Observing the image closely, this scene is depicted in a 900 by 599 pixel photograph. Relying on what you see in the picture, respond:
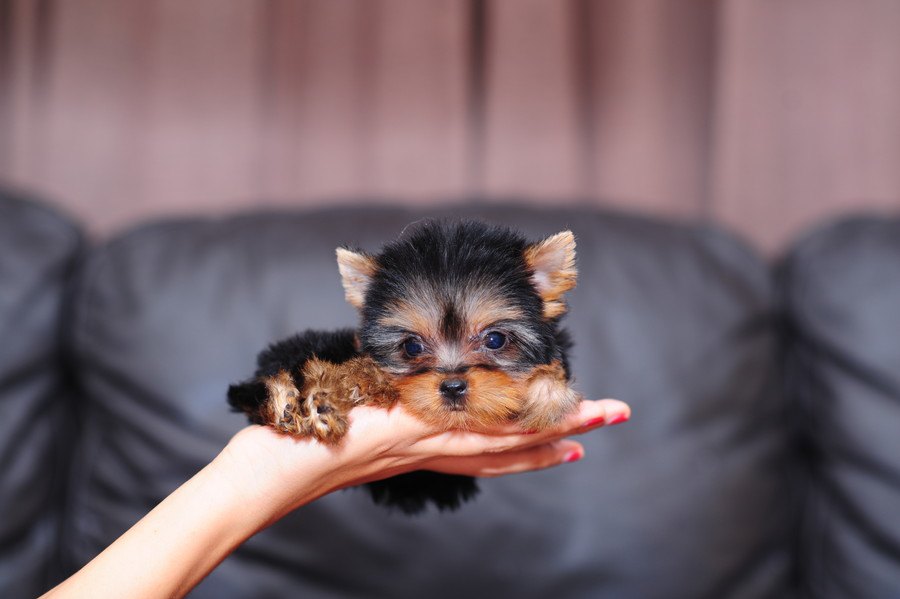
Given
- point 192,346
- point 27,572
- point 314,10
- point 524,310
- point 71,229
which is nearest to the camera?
point 524,310

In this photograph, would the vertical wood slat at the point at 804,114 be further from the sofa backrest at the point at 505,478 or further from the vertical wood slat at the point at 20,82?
the vertical wood slat at the point at 20,82

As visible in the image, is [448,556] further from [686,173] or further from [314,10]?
[314,10]

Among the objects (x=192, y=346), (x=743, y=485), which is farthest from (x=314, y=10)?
(x=743, y=485)

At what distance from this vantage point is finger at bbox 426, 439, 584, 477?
1.09m

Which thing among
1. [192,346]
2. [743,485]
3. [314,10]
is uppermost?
[314,10]

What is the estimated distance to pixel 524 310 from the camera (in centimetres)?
98

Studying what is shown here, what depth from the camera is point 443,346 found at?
0.98m

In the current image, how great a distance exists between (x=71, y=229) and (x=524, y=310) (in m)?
1.59

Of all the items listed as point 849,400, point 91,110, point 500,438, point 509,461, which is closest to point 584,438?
point 849,400

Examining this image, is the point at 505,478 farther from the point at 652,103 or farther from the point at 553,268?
the point at 652,103

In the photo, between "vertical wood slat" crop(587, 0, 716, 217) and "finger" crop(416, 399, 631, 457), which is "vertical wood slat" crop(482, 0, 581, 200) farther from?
"finger" crop(416, 399, 631, 457)

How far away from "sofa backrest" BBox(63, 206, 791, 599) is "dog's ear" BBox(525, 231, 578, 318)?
913mm

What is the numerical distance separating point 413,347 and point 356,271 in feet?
0.42

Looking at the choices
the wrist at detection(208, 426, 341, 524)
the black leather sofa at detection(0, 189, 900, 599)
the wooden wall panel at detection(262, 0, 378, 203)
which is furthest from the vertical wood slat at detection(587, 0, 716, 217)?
the wrist at detection(208, 426, 341, 524)
